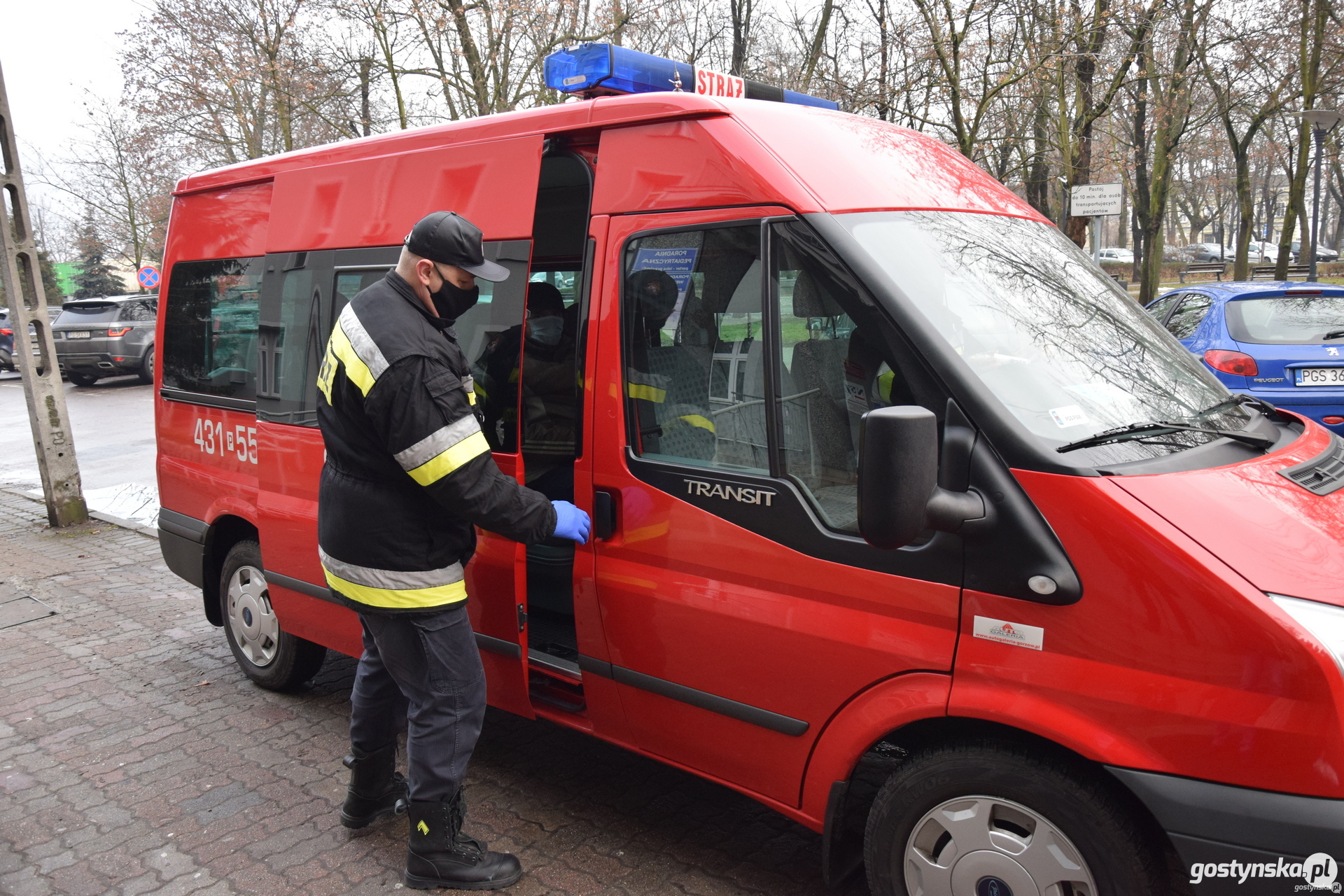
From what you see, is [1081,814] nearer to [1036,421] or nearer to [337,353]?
[1036,421]

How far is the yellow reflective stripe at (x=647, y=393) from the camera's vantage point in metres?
2.89

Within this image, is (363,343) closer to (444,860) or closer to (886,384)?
(886,384)

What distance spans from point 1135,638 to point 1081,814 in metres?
0.41

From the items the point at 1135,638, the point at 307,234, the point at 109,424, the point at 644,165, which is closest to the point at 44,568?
the point at 307,234

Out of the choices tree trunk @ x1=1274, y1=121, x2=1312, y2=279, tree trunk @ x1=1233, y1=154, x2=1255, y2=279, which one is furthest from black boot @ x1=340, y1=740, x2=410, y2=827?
tree trunk @ x1=1233, y1=154, x2=1255, y2=279

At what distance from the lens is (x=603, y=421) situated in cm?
297

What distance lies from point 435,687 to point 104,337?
2087 cm

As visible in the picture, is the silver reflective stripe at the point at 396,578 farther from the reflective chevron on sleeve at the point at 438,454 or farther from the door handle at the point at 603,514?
the door handle at the point at 603,514

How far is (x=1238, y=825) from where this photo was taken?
1950mm

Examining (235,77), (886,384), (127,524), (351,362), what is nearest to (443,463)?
(351,362)

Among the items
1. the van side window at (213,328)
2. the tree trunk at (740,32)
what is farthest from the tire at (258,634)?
the tree trunk at (740,32)

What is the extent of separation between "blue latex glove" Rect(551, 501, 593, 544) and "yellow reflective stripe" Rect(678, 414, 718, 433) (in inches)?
17.4

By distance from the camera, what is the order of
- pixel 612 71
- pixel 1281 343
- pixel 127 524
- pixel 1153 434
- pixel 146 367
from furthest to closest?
1. pixel 146 367
2. pixel 127 524
3. pixel 1281 343
4. pixel 612 71
5. pixel 1153 434

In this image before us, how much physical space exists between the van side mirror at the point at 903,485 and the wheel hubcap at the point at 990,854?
0.69m
